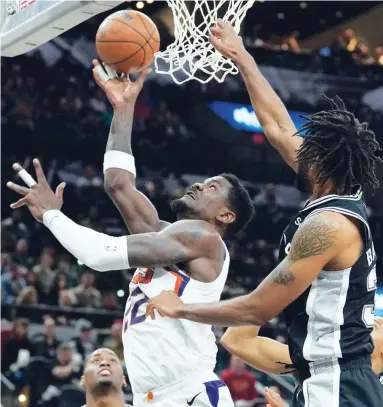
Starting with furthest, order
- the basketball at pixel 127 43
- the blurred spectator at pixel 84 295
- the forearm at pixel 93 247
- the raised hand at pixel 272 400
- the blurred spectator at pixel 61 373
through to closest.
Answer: the blurred spectator at pixel 84 295
the blurred spectator at pixel 61 373
the basketball at pixel 127 43
the forearm at pixel 93 247
the raised hand at pixel 272 400

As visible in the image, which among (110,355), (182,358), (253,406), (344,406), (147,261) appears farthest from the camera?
(253,406)

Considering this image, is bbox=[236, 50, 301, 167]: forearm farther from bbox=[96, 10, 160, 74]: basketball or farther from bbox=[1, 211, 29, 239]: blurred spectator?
bbox=[1, 211, 29, 239]: blurred spectator

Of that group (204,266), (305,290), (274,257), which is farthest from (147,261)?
(274,257)

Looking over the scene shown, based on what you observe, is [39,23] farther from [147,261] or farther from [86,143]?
[86,143]

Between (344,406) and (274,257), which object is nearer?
(344,406)

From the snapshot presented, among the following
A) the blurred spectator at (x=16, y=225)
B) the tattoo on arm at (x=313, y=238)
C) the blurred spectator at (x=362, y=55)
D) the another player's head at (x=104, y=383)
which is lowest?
the blurred spectator at (x=362, y=55)

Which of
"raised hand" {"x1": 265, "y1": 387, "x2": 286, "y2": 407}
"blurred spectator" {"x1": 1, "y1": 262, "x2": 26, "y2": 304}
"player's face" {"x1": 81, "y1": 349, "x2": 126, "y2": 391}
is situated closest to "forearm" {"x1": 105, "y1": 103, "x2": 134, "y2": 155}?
"raised hand" {"x1": 265, "y1": 387, "x2": 286, "y2": 407}

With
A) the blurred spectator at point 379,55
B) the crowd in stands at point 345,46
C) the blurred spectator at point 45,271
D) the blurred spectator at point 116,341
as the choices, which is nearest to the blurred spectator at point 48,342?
the blurred spectator at point 116,341

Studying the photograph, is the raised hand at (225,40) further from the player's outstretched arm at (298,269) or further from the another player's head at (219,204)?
the player's outstretched arm at (298,269)

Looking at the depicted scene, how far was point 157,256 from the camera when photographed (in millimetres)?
4184

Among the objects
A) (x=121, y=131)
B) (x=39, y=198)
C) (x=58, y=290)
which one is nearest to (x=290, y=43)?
(x=58, y=290)

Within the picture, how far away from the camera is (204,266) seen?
4480 mm

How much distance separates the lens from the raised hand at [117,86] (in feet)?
15.1

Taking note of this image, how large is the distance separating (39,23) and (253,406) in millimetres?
5647
